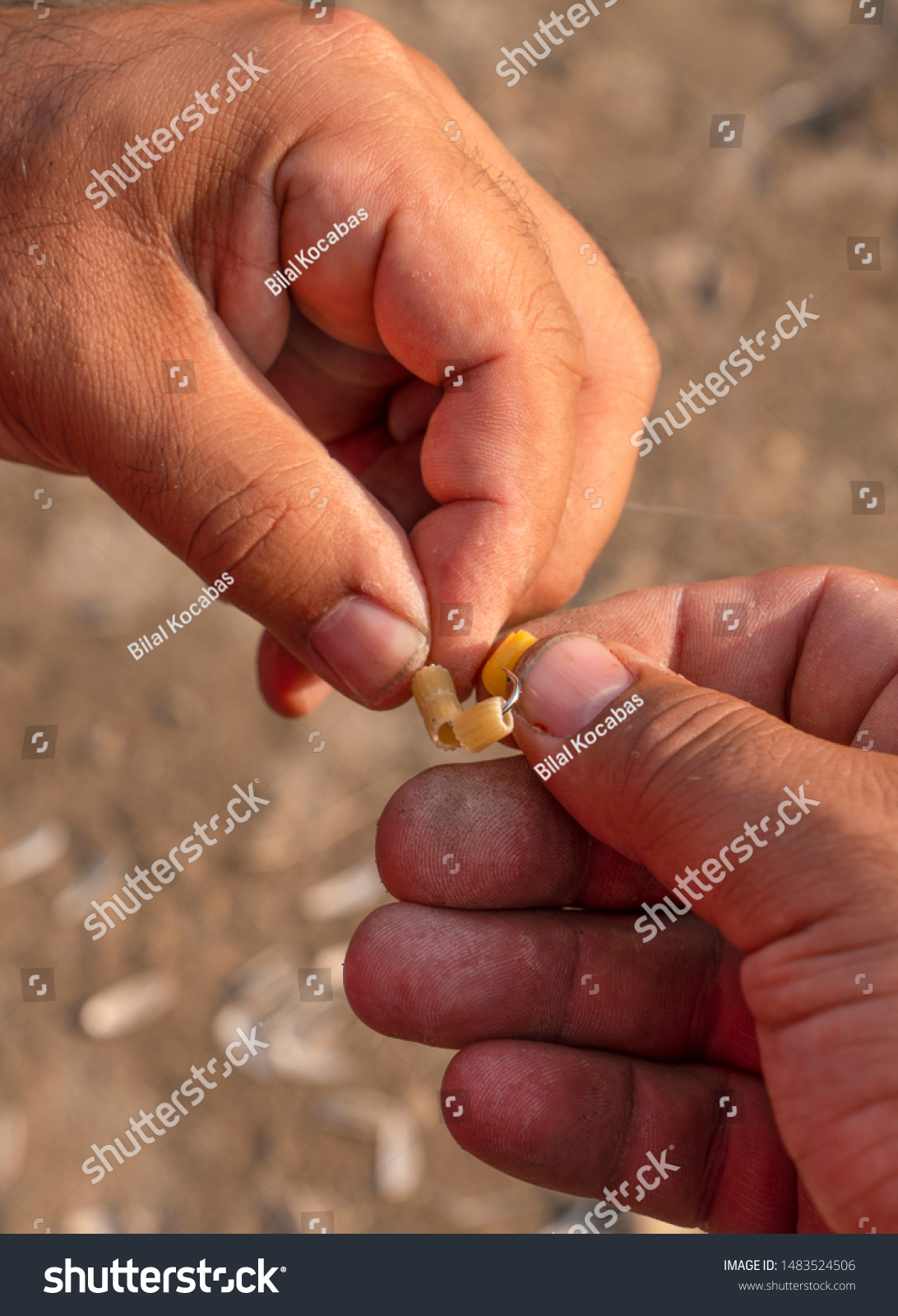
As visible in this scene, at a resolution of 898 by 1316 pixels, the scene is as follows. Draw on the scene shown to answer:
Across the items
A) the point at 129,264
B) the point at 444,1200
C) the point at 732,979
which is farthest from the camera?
the point at 444,1200

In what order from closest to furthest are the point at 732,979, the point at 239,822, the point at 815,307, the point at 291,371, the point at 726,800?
the point at 726,800
the point at 732,979
the point at 291,371
the point at 239,822
the point at 815,307

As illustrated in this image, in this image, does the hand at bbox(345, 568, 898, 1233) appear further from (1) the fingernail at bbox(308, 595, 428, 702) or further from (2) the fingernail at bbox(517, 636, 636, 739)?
(1) the fingernail at bbox(308, 595, 428, 702)

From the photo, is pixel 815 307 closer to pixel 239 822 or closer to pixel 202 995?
pixel 239 822

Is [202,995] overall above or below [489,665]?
below

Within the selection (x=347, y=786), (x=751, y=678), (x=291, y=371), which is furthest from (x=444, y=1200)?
(x=291, y=371)

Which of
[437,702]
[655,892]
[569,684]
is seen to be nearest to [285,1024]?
[655,892]

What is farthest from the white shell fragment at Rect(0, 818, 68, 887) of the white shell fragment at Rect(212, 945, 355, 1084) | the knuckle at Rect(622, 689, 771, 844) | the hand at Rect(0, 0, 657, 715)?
the knuckle at Rect(622, 689, 771, 844)

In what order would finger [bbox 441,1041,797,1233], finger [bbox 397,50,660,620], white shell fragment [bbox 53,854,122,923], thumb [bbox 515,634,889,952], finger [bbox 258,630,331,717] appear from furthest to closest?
white shell fragment [bbox 53,854,122,923], finger [bbox 258,630,331,717], finger [bbox 397,50,660,620], finger [bbox 441,1041,797,1233], thumb [bbox 515,634,889,952]
